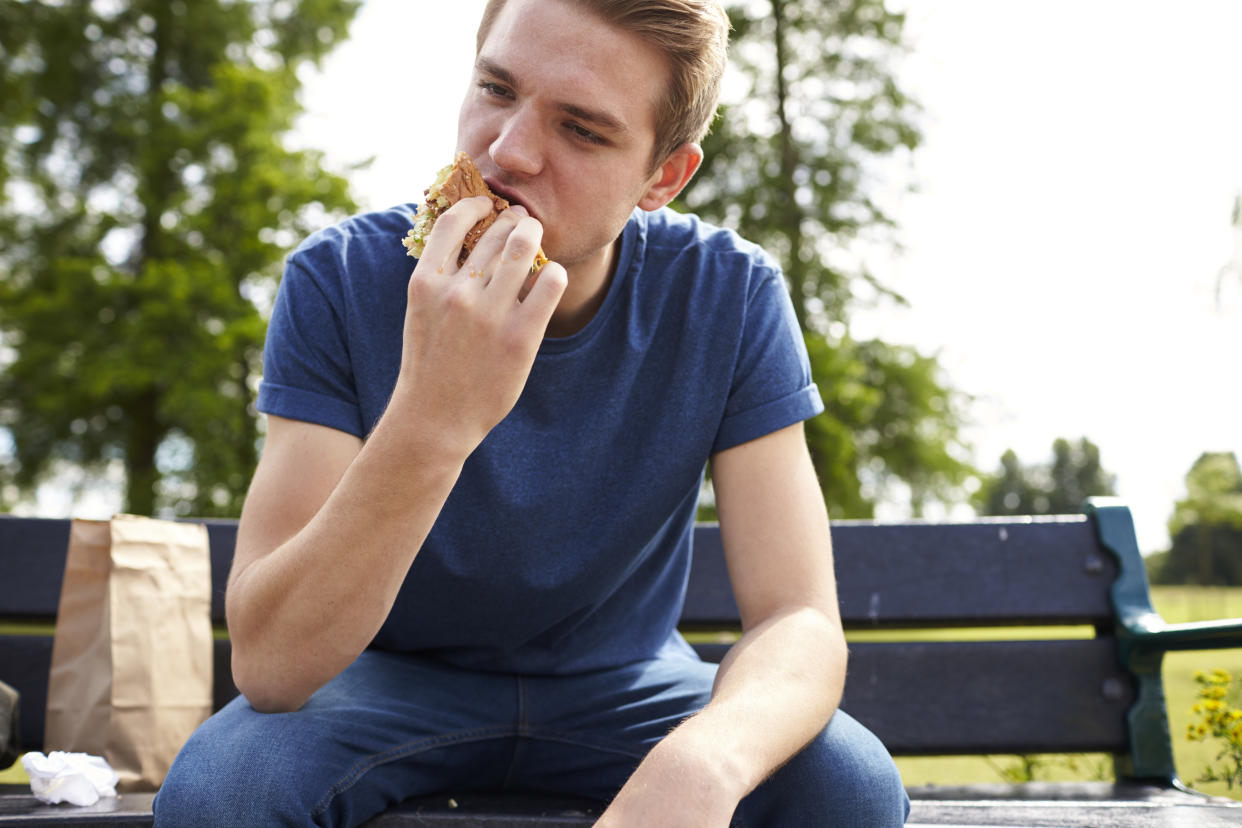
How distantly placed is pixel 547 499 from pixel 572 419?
18 cm

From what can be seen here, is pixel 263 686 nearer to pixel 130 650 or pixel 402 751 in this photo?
pixel 402 751

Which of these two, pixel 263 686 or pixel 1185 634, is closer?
pixel 263 686

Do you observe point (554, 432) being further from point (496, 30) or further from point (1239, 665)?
point (1239, 665)

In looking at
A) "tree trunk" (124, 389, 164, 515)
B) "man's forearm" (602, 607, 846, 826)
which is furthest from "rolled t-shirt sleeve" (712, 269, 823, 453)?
"tree trunk" (124, 389, 164, 515)

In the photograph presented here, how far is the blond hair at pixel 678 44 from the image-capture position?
1861 mm

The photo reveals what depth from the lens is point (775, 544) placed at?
6.13 ft

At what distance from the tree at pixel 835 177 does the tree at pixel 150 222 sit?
5252 millimetres

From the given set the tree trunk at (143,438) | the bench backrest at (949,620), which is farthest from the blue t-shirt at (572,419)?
the tree trunk at (143,438)

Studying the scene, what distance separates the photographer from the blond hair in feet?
6.11

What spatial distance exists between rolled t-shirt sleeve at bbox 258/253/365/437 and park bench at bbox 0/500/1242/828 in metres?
1.11

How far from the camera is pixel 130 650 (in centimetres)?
231

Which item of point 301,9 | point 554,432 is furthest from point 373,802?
point 301,9

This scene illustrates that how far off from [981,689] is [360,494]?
6.33 feet

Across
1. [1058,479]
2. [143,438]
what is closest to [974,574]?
[143,438]
